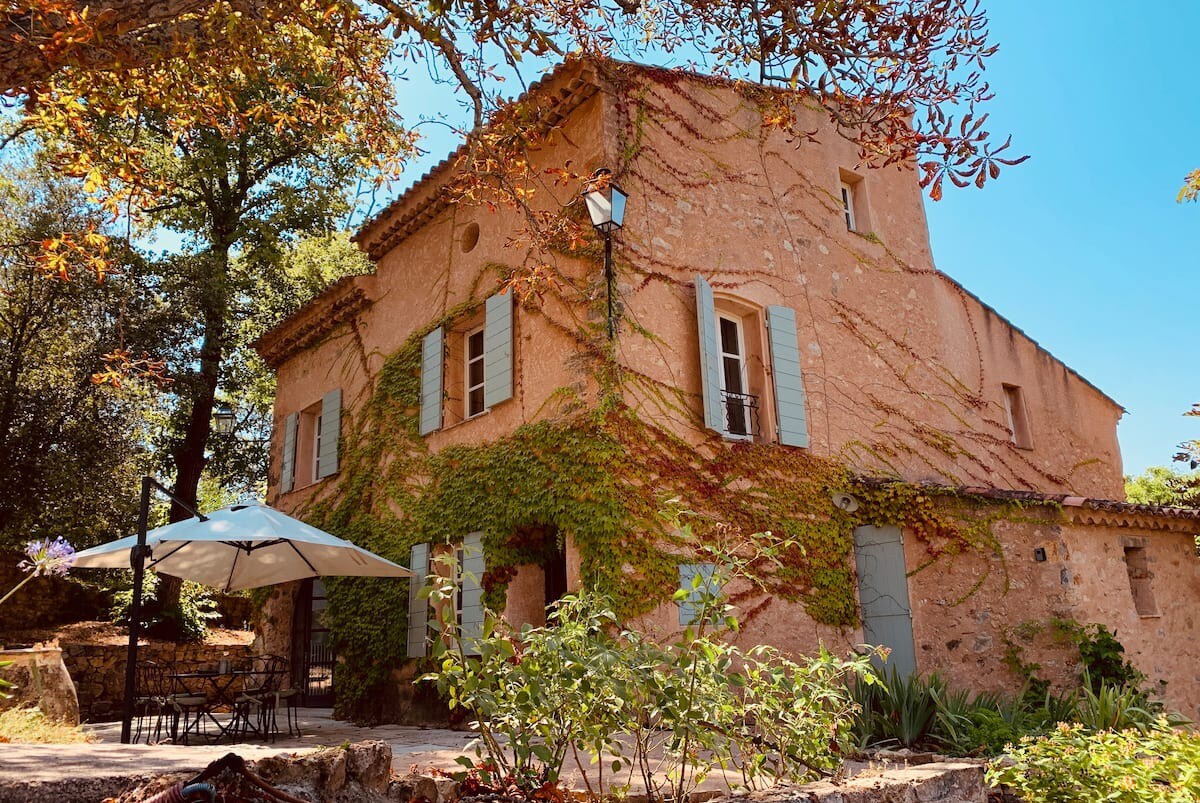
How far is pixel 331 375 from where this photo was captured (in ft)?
42.9

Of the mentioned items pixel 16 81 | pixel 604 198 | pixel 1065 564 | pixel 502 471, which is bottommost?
pixel 1065 564

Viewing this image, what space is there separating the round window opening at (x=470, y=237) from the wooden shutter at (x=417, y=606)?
3641 mm

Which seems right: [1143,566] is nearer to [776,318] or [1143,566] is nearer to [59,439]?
[776,318]

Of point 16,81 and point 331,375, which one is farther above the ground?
point 331,375

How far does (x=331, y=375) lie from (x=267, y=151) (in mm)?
7781

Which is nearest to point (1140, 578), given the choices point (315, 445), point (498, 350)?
point (498, 350)

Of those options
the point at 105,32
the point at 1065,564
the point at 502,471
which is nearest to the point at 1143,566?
the point at 1065,564

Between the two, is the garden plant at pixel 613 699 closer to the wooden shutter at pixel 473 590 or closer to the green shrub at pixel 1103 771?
the green shrub at pixel 1103 771

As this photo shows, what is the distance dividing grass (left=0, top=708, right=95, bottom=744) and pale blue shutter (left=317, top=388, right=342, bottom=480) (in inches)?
217

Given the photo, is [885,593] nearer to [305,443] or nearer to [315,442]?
[315,442]

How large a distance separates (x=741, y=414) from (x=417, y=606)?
430 cm

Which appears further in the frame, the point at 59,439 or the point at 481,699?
the point at 59,439

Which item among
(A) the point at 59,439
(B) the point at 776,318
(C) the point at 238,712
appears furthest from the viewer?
(A) the point at 59,439

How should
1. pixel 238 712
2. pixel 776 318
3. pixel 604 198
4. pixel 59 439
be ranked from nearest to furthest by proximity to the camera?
pixel 238 712 < pixel 604 198 < pixel 776 318 < pixel 59 439
